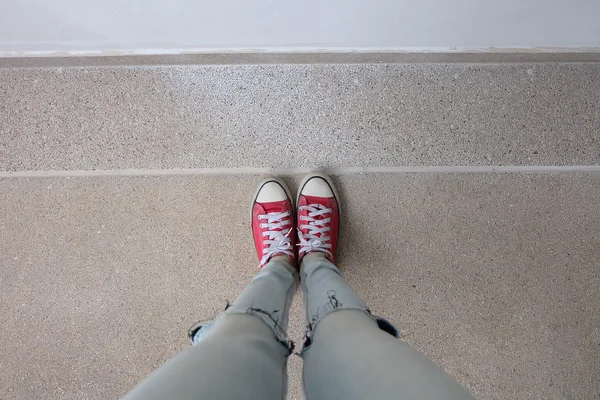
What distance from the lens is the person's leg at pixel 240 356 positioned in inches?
17.2

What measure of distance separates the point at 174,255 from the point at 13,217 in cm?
42

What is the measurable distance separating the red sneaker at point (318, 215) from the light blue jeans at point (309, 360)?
0.75 feet

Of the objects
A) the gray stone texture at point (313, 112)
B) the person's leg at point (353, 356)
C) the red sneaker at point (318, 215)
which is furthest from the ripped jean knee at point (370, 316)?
the gray stone texture at point (313, 112)

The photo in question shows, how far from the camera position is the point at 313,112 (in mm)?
901

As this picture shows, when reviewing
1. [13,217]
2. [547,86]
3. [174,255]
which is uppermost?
[547,86]

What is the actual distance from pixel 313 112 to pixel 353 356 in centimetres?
58

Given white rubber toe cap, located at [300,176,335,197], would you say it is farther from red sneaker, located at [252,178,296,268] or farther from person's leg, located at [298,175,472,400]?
person's leg, located at [298,175,472,400]

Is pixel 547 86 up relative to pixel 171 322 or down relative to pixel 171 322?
up

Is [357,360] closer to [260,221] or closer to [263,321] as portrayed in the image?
[263,321]

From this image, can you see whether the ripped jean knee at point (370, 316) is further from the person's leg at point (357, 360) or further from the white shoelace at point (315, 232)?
the white shoelace at point (315, 232)

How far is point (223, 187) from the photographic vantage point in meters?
0.92

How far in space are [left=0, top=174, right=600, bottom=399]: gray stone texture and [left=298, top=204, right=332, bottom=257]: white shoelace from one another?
7 centimetres

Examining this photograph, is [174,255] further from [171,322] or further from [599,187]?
[599,187]

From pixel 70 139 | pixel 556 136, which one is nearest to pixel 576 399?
pixel 556 136
